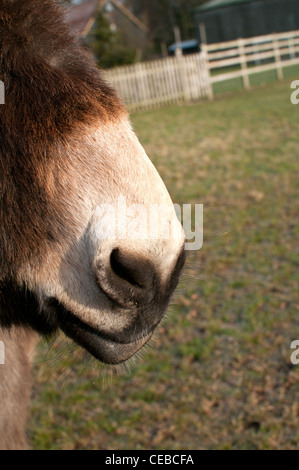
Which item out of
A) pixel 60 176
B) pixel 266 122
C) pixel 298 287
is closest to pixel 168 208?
pixel 60 176

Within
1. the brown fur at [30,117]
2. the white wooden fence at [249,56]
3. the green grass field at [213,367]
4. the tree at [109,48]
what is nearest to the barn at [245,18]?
the white wooden fence at [249,56]

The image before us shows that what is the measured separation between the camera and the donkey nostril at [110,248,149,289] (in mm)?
1239

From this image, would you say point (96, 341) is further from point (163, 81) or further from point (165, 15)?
point (165, 15)

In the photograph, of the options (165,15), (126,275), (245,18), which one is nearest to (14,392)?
(126,275)

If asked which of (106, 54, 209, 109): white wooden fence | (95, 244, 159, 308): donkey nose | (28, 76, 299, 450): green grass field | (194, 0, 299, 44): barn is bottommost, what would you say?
(28, 76, 299, 450): green grass field

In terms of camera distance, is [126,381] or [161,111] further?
[161,111]

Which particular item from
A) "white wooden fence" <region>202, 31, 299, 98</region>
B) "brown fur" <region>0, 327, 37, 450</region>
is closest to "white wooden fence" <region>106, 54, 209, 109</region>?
"white wooden fence" <region>202, 31, 299, 98</region>

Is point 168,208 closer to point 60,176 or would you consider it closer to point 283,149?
point 60,176

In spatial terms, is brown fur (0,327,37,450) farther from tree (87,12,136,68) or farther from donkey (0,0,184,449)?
tree (87,12,136,68)

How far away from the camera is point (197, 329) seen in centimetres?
Answer: 380

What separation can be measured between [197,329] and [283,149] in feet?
18.7

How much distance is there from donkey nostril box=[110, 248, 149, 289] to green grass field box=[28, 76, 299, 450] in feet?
1.46

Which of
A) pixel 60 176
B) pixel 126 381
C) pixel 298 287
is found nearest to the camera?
pixel 60 176

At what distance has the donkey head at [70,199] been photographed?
3.98 feet
